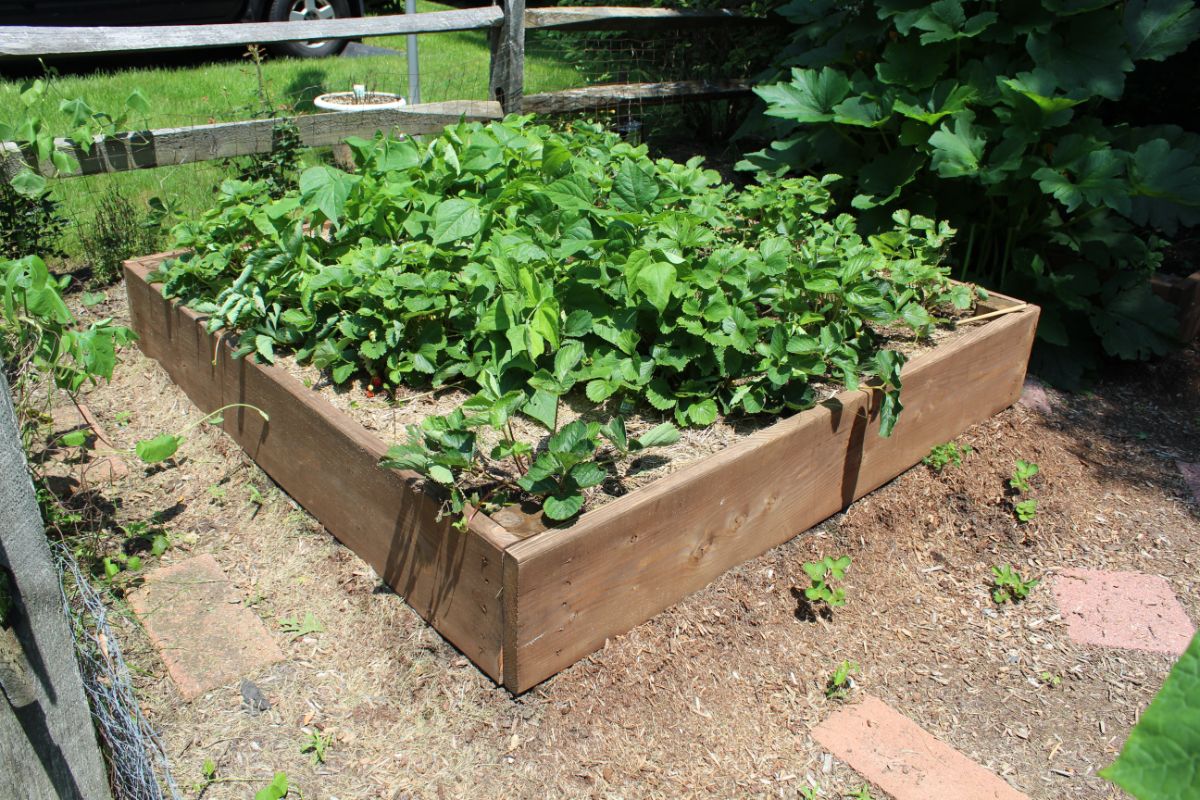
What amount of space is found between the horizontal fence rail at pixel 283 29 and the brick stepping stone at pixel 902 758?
3.47 metres

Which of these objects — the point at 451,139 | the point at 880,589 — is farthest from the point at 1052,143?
the point at 451,139

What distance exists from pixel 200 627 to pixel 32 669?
3.34 feet

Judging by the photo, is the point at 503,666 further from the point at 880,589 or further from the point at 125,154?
the point at 125,154

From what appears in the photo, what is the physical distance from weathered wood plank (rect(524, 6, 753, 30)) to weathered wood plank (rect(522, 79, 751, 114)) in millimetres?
334

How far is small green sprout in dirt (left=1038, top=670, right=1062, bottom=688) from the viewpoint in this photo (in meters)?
2.74

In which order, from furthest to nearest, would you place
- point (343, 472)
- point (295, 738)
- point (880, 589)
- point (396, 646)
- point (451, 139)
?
1. point (451, 139)
2. point (880, 589)
3. point (343, 472)
4. point (396, 646)
5. point (295, 738)

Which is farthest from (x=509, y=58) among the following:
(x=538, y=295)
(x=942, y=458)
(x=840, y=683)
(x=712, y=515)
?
(x=840, y=683)

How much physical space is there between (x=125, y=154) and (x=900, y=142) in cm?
313

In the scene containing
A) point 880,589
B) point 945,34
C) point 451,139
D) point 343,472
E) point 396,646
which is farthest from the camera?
point 945,34

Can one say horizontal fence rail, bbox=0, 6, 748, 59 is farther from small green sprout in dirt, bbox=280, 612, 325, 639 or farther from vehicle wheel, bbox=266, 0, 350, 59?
vehicle wheel, bbox=266, 0, 350, 59

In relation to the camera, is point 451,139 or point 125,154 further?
point 125,154

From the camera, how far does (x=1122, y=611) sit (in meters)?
3.03

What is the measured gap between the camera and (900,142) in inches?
154

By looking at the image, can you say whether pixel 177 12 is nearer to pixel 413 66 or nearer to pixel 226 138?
pixel 413 66
